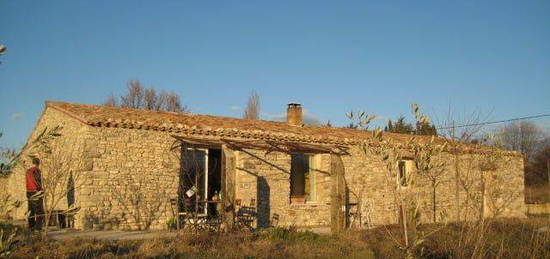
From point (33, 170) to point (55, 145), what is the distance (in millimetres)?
2915

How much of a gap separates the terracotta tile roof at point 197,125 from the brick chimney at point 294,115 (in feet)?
2.63

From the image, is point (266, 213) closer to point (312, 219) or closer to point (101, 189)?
point (312, 219)

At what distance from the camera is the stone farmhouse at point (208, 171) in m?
11.7

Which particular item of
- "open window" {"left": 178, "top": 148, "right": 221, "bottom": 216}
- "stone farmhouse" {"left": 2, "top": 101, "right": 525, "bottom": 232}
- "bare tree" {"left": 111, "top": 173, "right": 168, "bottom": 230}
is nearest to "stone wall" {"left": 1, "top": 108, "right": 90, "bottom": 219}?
"stone farmhouse" {"left": 2, "top": 101, "right": 525, "bottom": 232}

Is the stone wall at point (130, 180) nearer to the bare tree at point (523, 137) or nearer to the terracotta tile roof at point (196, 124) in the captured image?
the terracotta tile roof at point (196, 124)

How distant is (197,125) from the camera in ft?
44.2

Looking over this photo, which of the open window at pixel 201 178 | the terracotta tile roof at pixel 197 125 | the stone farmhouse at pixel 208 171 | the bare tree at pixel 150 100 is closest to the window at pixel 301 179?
the stone farmhouse at pixel 208 171

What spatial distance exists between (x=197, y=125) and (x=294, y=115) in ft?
16.4

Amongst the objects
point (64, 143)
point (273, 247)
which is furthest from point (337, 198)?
point (64, 143)

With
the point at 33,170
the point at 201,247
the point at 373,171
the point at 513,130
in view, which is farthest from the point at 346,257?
the point at 513,130

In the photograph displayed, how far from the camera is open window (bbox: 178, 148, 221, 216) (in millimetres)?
12828

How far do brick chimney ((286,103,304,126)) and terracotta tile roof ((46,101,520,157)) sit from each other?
801 mm

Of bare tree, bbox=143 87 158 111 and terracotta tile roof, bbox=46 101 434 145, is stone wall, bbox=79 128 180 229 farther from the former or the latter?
bare tree, bbox=143 87 158 111

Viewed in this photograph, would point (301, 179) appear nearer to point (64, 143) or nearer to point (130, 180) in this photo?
point (130, 180)
